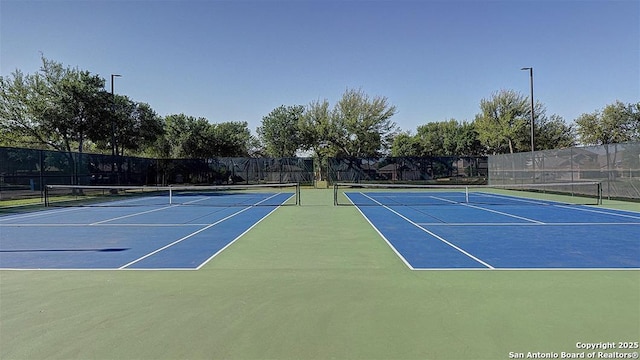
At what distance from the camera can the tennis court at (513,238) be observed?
693 centimetres

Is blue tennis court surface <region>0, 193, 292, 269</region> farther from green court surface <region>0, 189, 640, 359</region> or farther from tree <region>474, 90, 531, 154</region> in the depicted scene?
tree <region>474, 90, 531, 154</region>

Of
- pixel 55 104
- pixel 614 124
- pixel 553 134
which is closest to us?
pixel 55 104

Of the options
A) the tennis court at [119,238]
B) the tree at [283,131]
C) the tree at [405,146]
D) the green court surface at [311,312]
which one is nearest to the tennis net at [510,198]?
the tennis court at [119,238]

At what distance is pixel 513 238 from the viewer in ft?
30.4

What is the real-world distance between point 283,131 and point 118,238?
3372 cm

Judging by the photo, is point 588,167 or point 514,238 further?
point 588,167

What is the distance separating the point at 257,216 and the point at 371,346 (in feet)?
35.9

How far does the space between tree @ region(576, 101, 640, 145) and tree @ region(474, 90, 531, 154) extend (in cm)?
632

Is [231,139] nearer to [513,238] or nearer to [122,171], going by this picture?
[122,171]

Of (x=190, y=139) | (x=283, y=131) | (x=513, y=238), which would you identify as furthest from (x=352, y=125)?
(x=513, y=238)

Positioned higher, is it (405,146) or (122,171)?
(405,146)

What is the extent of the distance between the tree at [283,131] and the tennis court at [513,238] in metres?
29.1

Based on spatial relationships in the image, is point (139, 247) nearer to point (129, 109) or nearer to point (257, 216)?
point (257, 216)

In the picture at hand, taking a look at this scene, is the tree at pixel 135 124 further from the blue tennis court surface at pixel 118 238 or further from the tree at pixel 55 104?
the blue tennis court surface at pixel 118 238
